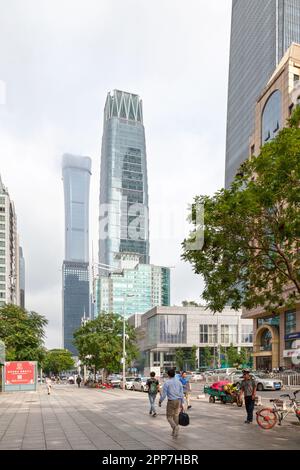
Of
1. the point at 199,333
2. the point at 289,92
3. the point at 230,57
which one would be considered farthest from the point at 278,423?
the point at 230,57

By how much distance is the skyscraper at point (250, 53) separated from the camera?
14438cm

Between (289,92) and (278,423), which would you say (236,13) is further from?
(278,423)

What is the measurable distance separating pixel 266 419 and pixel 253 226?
6446 mm

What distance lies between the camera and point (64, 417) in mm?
21359

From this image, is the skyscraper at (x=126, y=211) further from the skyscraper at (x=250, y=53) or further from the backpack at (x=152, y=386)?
the skyscraper at (x=250, y=53)

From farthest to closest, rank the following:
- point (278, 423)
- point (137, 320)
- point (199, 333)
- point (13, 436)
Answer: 1. point (137, 320)
2. point (199, 333)
3. point (278, 423)
4. point (13, 436)

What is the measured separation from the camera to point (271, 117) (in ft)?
253

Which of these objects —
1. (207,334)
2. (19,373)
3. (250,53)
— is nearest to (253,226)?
(19,373)

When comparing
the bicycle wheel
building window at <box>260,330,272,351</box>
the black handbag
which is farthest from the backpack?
building window at <box>260,330,272,351</box>

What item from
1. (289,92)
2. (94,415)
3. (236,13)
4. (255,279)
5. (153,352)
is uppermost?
(236,13)

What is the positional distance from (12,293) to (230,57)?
10456cm

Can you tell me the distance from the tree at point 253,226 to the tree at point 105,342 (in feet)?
144

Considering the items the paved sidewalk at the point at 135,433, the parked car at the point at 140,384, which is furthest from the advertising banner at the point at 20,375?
the paved sidewalk at the point at 135,433

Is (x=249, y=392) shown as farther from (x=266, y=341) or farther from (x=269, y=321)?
(x=266, y=341)
